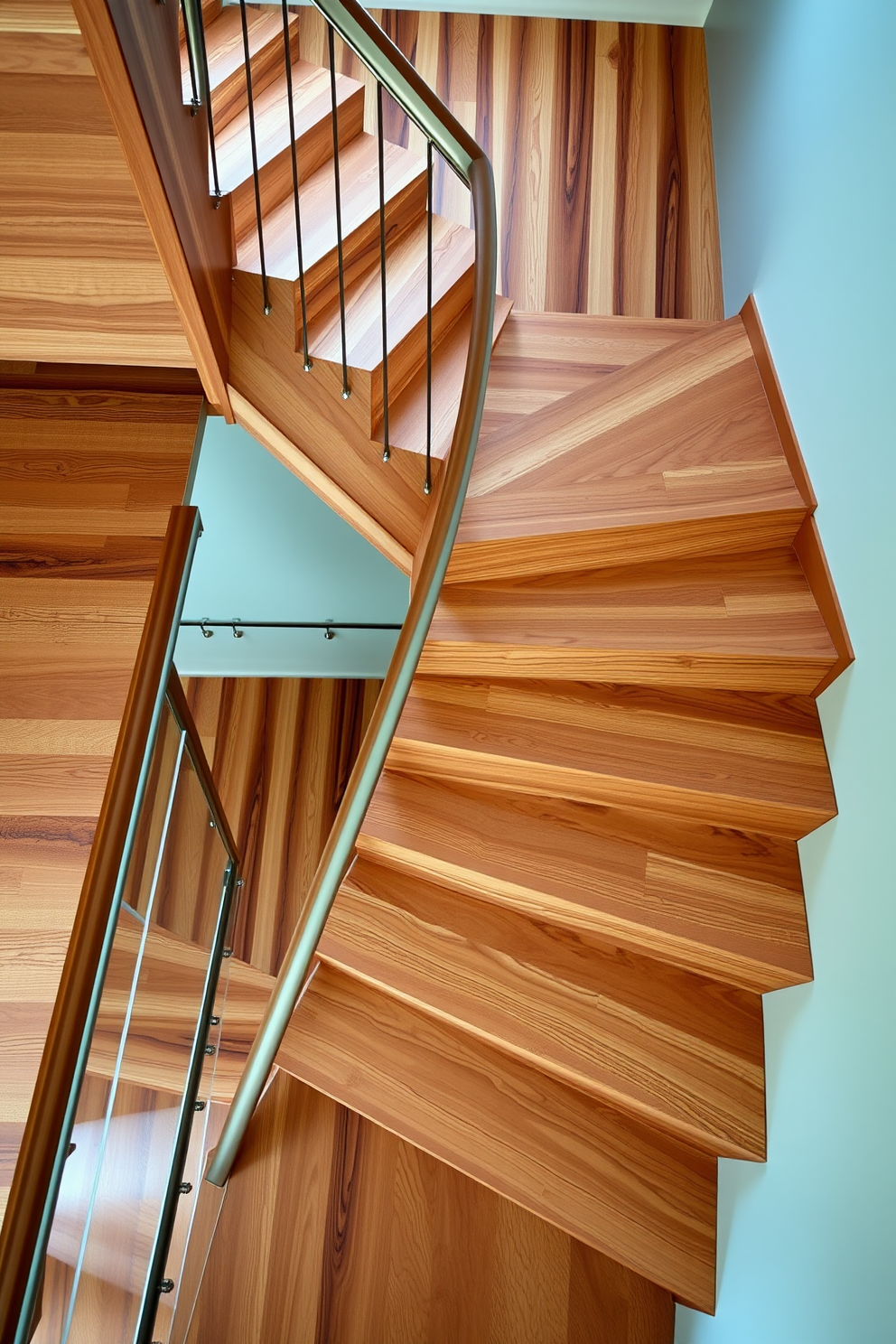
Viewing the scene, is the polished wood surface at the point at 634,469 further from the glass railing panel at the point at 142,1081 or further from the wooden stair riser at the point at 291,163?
the glass railing panel at the point at 142,1081

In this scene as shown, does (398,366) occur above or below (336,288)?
below

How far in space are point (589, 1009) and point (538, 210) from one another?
2618 millimetres

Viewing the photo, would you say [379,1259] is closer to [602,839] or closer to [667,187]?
[602,839]

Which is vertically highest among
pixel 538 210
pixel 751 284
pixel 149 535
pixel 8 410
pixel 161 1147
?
pixel 538 210

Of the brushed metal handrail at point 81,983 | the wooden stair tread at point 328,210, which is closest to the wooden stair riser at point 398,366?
the wooden stair tread at point 328,210

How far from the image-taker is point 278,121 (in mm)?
2551

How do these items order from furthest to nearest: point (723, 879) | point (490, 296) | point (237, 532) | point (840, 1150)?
point (237, 532) → point (723, 879) → point (490, 296) → point (840, 1150)

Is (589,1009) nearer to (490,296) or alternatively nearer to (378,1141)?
(378,1141)

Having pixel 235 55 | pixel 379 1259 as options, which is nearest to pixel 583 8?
pixel 235 55

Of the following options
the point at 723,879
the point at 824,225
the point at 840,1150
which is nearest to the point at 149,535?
the point at 723,879

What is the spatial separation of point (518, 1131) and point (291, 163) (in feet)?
8.38

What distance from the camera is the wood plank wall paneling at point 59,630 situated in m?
1.91

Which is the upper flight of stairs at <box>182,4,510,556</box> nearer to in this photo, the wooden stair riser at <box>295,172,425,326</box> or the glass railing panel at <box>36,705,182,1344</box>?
the wooden stair riser at <box>295,172,425,326</box>

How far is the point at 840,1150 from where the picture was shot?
1609 mm
